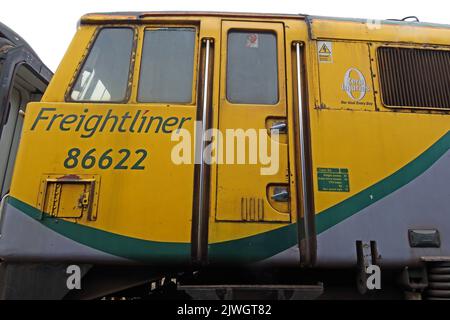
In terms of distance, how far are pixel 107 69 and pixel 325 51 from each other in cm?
183

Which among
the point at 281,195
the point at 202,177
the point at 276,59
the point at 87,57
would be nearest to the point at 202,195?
the point at 202,177

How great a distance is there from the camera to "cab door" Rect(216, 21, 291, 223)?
8.63ft

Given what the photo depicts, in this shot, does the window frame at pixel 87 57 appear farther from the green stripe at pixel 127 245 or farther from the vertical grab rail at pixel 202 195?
the green stripe at pixel 127 245

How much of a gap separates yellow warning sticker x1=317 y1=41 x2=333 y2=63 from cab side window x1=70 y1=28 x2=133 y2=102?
159 cm

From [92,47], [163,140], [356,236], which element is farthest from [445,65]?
[92,47]

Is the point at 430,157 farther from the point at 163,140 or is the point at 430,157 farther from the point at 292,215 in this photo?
the point at 163,140

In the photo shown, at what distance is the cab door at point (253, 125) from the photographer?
2.63 meters

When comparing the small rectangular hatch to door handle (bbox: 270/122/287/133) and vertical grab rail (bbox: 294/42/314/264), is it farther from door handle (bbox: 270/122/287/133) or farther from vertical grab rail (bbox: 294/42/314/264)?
vertical grab rail (bbox: 294/42/314/264)

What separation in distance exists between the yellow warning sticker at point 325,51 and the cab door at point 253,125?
32cm

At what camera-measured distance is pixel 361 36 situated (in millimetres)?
3105

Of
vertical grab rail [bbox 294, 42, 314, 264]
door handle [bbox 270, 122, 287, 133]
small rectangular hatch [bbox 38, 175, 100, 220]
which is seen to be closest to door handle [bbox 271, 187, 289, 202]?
vertical grab rail [bbox 294, 42, 314, 264]

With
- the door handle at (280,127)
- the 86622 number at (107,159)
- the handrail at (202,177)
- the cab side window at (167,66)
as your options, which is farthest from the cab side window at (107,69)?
the door handle at (280,127)

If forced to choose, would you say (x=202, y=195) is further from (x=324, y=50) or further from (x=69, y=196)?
(x=324, y=50)

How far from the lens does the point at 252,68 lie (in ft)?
9.87
